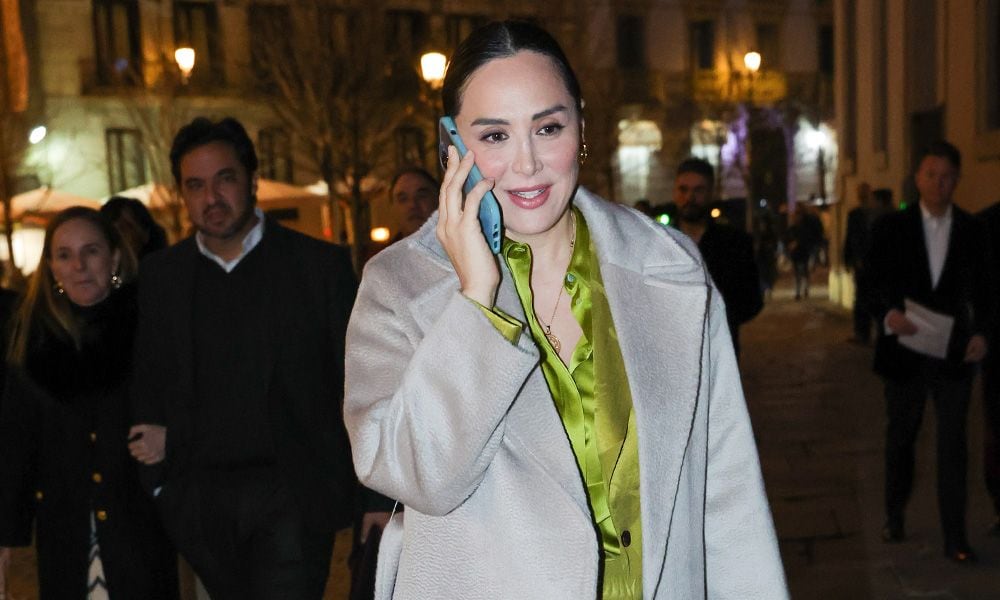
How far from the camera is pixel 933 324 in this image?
5.68 m

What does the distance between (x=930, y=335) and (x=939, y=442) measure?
57cm

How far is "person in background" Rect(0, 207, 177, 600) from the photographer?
13.2 feet

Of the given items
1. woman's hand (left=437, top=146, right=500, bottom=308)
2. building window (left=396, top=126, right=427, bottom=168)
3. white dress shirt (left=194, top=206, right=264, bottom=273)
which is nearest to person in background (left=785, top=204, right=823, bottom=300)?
building window (left=396, top=126, right=427, bottom=168)

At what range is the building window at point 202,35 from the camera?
31.6 m

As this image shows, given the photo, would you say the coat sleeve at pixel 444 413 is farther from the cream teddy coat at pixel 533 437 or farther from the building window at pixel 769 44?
the building window at pixel 769 44

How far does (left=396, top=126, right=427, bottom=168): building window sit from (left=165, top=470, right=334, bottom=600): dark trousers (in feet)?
96.1

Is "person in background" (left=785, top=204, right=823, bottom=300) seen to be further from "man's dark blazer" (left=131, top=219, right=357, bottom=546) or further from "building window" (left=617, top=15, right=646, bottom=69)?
"man's dark blazer" (left=131, top=219, right=357, bottom=546)

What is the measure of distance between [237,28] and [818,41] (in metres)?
23.2

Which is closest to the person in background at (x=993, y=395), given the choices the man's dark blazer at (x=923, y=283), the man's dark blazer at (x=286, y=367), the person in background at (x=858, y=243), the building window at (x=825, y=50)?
the man's dark blazer at (x=923, y=283)

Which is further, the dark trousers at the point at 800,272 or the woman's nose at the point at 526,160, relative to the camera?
the dark trousers at the point at 800,272

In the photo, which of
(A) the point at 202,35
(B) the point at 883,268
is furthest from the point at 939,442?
(A) the point at 202,35

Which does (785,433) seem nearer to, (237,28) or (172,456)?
(172,456)

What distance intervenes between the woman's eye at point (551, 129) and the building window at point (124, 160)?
30784mm

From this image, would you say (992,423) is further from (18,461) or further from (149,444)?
(18,461)
